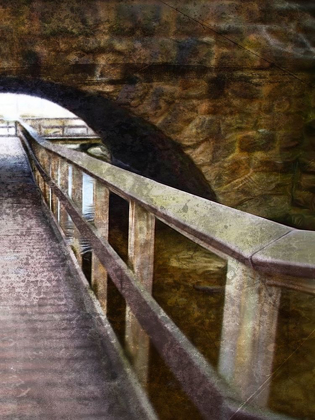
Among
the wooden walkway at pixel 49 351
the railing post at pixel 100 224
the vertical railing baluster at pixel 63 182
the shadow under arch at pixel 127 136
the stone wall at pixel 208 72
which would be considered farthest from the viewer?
the shadow under arch at pixel 127 136

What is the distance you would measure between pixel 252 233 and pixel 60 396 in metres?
0.92

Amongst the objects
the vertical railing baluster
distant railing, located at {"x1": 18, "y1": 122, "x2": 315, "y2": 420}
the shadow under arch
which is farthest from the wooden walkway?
the shadow under arch

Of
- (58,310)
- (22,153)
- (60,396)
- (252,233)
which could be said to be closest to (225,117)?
(58,310)

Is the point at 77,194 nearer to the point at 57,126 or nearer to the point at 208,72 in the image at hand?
the point at 208,72

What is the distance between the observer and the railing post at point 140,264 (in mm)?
1423

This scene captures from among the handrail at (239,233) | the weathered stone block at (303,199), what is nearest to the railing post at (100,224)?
Answer: the handrail at (239,233)

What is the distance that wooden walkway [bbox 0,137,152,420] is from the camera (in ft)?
4.32

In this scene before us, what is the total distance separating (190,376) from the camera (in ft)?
3.12

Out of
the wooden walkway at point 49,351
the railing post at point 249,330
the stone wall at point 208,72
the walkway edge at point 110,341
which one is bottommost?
the wooden walkway at point 49,351

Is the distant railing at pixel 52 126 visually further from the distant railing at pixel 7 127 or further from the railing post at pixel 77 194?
the railing post at pixel 77 194

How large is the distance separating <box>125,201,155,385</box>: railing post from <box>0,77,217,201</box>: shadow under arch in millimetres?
2821
